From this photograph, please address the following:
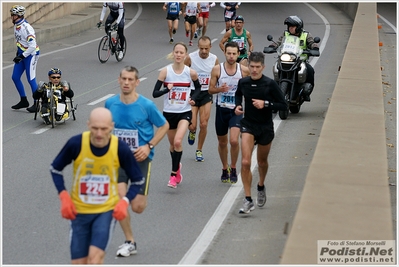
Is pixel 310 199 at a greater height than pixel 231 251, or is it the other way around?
pixel 310 199

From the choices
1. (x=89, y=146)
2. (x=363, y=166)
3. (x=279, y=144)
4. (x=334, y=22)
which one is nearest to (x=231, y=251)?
(x=363, y=166)

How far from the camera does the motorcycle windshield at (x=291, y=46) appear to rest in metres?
17.4

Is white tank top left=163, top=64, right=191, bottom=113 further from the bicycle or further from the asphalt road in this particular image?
the bicycle

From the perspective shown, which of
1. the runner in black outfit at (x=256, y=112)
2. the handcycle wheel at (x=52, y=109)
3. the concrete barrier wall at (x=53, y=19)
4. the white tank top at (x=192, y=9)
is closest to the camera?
the runner in black outfit at (x=256, y=112)

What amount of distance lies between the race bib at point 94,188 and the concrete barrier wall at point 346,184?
1530mm

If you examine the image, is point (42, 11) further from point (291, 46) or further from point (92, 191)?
point (92, 191)

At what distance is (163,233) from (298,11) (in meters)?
33.8

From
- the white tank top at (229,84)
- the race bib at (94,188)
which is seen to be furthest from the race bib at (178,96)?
the race bib at (94,188)

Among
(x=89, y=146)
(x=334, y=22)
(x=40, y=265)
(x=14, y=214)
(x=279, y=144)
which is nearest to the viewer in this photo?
(x=89, y=146)

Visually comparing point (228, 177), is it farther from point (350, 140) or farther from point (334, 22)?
point (334, 22)

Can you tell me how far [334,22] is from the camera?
126ft

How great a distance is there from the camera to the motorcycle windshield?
1741cm

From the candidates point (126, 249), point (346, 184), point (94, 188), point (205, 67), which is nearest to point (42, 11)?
point (205, 67)

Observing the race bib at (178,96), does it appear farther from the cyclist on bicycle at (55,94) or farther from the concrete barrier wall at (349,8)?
the concrete barrier wall at (349,8)
